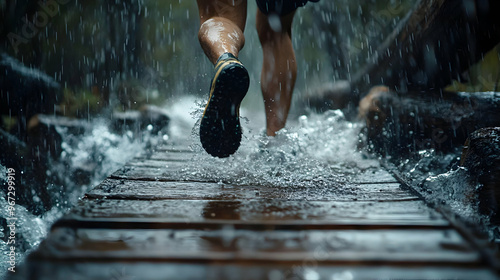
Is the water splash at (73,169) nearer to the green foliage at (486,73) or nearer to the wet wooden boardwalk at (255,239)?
the wet wooden boardwalk at (255,239)

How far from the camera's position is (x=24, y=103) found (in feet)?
13.7

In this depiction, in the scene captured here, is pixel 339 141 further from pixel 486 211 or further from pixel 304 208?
pixel 304 208

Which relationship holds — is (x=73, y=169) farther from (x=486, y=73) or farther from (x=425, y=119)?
(x=486, y=73)

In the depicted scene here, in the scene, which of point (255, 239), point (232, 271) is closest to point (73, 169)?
point (255, 239)

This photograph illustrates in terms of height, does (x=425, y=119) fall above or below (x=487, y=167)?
above

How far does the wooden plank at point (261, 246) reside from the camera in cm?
98

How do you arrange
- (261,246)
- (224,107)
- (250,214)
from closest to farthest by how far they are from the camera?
(261,246) → (250,214) → (224,107)

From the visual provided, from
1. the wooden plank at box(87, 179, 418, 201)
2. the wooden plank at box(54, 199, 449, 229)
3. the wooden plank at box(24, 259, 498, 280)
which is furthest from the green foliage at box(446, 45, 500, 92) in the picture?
the wooden plank at box(24, 259, 498, 280)

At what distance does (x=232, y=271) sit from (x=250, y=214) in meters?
0.44

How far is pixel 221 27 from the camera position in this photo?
2221mm

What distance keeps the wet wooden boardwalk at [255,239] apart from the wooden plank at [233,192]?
0.03 feet

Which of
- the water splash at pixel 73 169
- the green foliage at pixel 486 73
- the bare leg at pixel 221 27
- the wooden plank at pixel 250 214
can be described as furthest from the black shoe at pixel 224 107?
the green foliage at pixel 486 73

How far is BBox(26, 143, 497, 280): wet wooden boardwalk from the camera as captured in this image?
934mm

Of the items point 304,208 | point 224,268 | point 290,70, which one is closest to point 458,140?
point 290,70
